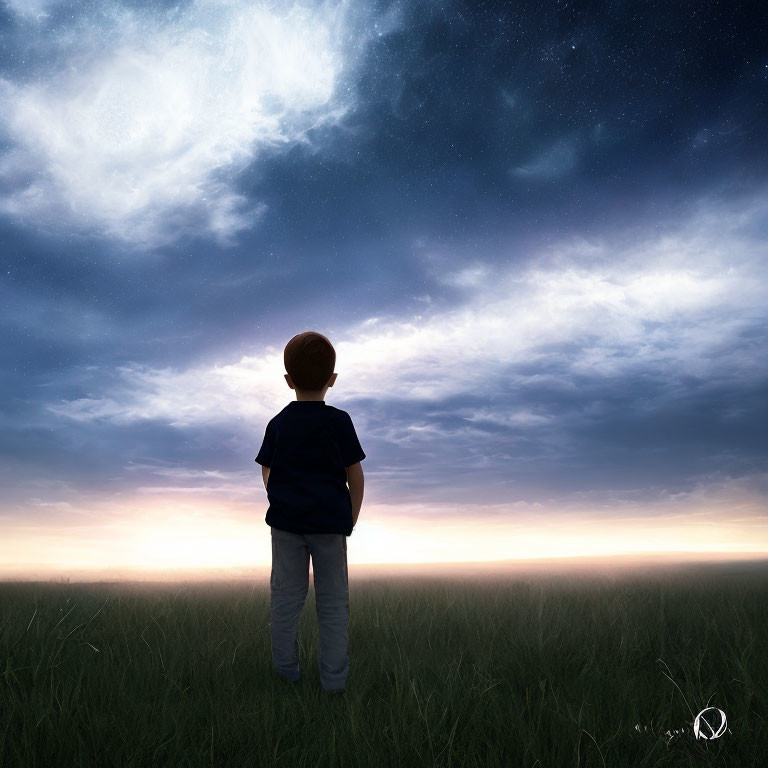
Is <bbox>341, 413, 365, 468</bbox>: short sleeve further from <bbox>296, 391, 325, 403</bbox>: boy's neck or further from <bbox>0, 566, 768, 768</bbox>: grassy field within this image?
<bbox>0, 566, 768, 768</bbox>: grassy field

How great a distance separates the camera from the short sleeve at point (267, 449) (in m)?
4.87

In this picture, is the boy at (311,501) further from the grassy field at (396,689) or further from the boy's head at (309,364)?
the grassy field at (396,689)

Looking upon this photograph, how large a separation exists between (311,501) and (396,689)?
1.31 metres

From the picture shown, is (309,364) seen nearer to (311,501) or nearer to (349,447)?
(349,447)

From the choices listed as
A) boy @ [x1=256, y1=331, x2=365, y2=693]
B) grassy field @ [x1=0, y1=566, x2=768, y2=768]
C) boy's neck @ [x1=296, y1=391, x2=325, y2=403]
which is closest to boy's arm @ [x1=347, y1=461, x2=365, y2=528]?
boy @ [x1=256, y1=331, x2=365, y2=693]

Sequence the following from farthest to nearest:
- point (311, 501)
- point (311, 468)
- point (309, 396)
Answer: point (309, 396) < point (311, 468) < point (311, 501)

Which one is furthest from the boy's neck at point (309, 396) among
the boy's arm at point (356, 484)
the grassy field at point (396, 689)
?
the grassy field at point (396, 689)

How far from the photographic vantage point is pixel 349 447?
4754mm

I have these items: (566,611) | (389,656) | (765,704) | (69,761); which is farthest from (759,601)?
(69,761)

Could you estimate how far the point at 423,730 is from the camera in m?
3.29

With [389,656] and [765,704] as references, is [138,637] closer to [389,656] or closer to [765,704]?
[389,656]

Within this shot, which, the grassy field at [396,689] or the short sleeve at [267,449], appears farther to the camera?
the short sleeve at [267,449]

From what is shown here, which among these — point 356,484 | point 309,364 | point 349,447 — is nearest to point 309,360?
point 309,364

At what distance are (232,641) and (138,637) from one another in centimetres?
80
